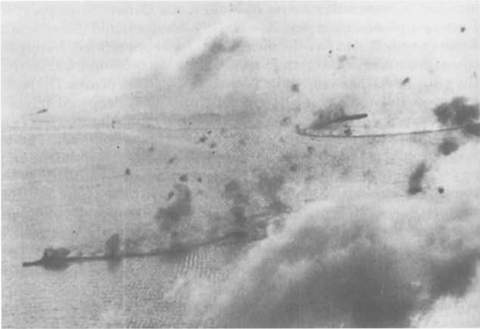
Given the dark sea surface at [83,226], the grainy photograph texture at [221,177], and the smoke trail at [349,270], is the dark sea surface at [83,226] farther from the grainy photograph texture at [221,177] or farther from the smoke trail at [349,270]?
the smoke trail at [349,270]

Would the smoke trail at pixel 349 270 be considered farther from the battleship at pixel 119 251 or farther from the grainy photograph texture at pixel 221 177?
the battleship at pixel 119 251

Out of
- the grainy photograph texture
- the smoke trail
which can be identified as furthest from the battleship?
the smoke trail

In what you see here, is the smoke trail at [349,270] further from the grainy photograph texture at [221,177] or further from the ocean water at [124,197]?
the ocean water at [124,197]

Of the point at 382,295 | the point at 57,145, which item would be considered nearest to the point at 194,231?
the point at 57,145

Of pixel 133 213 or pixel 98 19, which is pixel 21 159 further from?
pixel 98 19

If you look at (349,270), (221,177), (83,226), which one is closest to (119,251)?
(83,226)

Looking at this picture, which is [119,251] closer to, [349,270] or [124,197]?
[124,197]

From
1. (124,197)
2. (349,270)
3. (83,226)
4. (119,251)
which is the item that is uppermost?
(124,197)

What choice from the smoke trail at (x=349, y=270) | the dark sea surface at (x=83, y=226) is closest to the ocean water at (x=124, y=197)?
the dark sea surface at (x=83, y=226)
